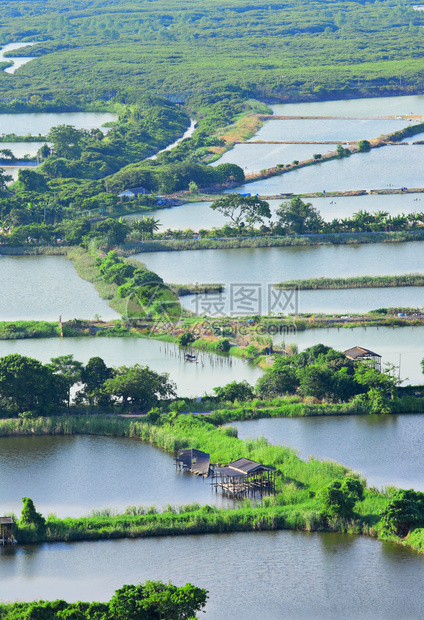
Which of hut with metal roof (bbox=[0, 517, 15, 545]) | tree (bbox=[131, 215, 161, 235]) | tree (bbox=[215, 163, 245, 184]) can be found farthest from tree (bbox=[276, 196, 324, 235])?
hut with metal roof (bbox=[0, 517, 15, 545])

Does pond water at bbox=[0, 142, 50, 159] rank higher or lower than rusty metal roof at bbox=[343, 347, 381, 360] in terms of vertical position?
higher

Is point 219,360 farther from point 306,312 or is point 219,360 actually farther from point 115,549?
point 115,549

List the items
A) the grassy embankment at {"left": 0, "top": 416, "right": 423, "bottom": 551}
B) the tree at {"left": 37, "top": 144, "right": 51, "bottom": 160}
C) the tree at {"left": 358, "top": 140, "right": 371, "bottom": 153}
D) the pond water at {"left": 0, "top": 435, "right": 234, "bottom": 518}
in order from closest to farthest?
the grassy embankment at {"left": 0, "top": 416, "right": 423, "bottom": 551} → the pond water at {"left": 0, "top": 435, "right": 234, "bottom": 518} → the tree at {"left": 37, "top": 144, "right": 51, "bottom": 160} → the tree at {"left": 358, "top": 140, "right": 371, "bottom": 153}

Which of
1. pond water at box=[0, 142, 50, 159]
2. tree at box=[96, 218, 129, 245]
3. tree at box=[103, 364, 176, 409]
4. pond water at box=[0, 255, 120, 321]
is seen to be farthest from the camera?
pond water at box=[0, 142, 50, 159]

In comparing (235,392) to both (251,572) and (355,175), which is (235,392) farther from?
(355,175)

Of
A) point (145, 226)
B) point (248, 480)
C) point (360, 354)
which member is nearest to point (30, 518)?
point (248, 480)

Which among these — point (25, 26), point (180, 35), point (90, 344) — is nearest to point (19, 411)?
point (90, 344)

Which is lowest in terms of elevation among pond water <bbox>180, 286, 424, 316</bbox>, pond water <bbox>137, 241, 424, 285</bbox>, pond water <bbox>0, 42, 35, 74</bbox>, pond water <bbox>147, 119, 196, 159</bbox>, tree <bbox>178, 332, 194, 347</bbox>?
tree <bbox>178, 332, 194, 347</bbox>

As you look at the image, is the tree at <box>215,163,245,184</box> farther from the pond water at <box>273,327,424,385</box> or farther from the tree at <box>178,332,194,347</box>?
the tree at <box>178,332,194,347</box>
